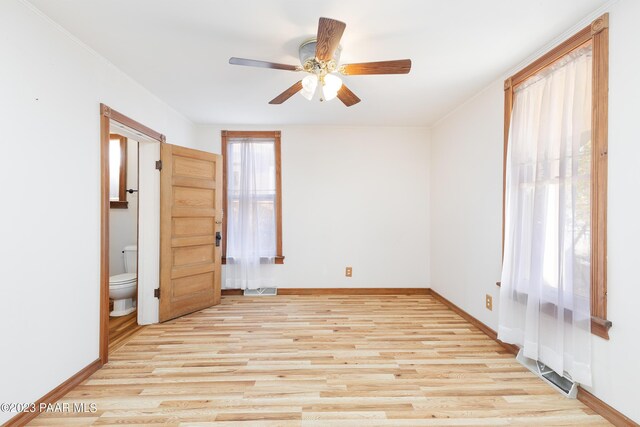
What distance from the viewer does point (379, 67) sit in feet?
5.94

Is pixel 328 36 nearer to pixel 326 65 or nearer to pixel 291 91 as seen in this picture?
A: pixel 326 65

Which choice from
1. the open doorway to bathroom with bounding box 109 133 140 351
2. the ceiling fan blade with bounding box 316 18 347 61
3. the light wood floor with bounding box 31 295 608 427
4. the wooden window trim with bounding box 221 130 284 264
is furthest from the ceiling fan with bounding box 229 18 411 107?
the open doorway to bathroom with bounding box 109 133 140 351

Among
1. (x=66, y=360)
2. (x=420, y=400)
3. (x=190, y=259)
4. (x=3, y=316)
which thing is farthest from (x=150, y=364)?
(x=420, y=400)

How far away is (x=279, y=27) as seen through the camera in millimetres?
1828

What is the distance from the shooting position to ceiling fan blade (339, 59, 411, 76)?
5.76ft

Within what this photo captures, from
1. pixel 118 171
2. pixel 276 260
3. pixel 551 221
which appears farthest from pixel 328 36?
pixel 118 171

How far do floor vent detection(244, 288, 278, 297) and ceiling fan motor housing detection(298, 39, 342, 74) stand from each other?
9.65 feet

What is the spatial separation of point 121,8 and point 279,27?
92 cm

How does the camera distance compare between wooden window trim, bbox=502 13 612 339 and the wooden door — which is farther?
the wooden door

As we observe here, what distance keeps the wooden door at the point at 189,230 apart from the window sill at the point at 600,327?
11.4 feet

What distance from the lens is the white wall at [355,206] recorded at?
13.1 feet

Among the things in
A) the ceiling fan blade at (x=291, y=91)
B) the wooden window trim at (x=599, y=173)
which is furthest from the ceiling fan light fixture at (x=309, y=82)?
the wooden window trim at (x=599, y=173)

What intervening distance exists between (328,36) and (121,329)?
3.27 m

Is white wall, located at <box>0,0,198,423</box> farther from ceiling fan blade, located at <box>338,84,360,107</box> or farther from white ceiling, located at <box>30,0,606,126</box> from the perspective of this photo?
ceiling fan blade, located at <box>338,84,360,107</box>
